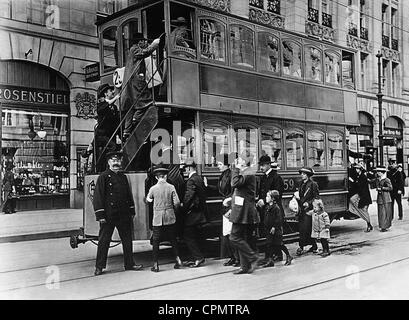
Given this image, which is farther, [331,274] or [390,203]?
[390,203]

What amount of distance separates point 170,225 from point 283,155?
134 inches

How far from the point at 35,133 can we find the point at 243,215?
10070mm

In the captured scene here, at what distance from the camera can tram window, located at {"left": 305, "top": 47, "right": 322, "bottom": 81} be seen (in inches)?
412

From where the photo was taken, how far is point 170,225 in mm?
7379

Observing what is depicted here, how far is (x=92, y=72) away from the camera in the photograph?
49.6 feet

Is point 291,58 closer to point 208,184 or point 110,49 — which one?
point 208,184

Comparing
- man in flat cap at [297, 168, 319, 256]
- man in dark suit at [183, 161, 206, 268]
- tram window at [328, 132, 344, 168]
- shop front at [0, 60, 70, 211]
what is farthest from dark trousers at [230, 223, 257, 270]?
shop front at [0, 60, 70, 211]

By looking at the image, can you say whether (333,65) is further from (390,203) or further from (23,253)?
(23,253)

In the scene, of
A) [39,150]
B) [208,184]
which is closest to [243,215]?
[208,184]

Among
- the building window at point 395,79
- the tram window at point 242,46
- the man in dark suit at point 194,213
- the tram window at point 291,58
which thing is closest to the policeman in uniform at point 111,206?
the man in dark suit at point 194,213

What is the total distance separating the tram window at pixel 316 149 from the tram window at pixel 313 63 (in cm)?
122

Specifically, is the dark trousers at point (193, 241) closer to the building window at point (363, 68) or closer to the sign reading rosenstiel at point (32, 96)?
the sign reading rosenstiel at point (32, 96)

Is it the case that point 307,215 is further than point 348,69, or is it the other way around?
point 348,69
